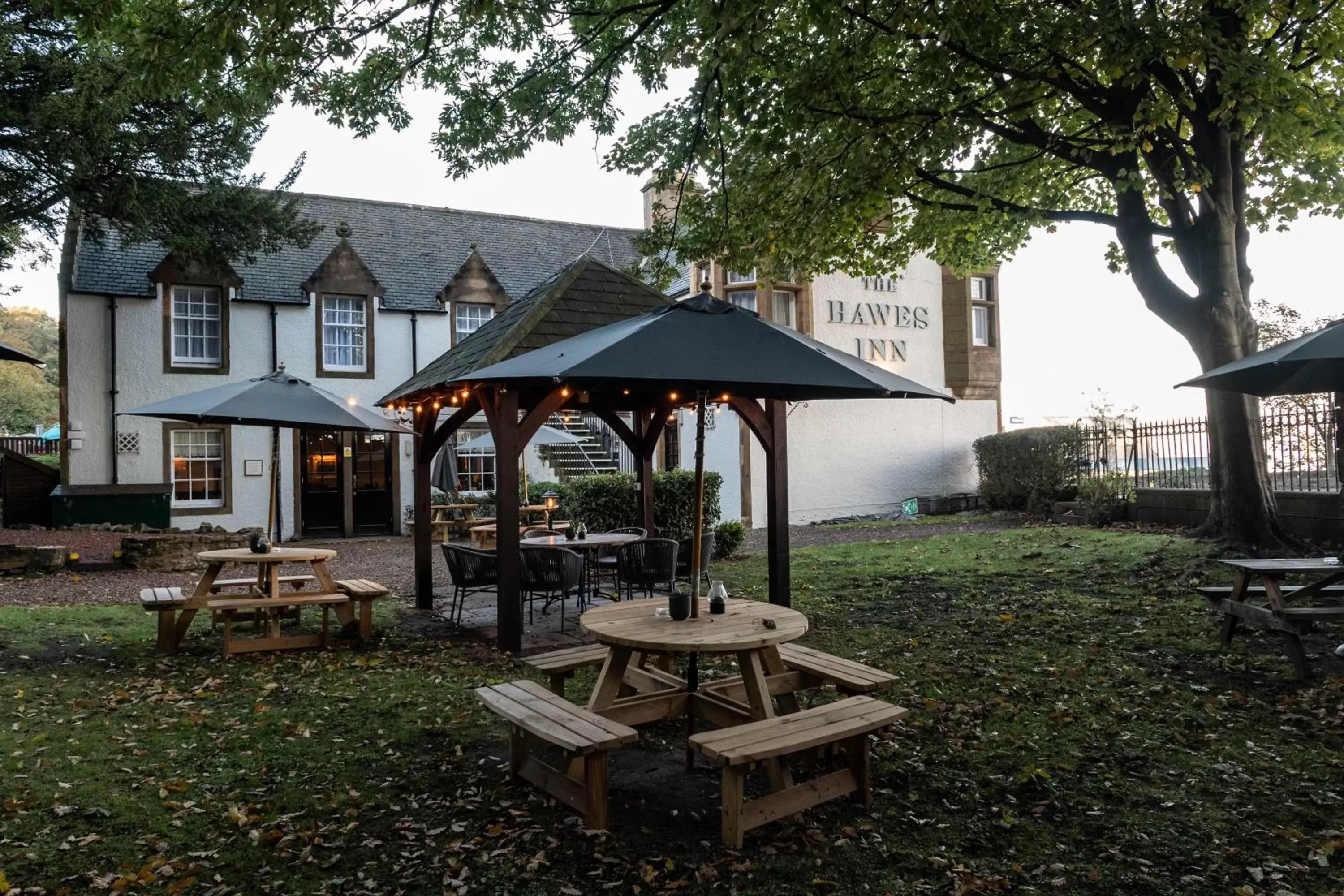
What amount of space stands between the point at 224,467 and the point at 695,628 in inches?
670

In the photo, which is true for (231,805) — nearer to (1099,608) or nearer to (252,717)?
(252,717)

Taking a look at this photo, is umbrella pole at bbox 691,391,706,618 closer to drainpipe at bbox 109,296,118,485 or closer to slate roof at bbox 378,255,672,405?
slate roof at bbox 378,255,672,405

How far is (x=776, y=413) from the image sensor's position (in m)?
7.99

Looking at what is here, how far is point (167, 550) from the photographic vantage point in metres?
13.2

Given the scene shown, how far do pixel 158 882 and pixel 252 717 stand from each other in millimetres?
2293

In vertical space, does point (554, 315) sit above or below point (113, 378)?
below

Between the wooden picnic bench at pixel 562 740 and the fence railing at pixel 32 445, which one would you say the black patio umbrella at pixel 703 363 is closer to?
the wooden picnic bench at pixel 562 740

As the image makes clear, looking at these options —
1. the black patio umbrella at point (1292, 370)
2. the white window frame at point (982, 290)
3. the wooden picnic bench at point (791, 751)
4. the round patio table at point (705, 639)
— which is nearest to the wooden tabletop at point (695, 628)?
the round patio table at point (705, 639)

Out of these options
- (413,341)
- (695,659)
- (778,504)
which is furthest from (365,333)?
(695,659)

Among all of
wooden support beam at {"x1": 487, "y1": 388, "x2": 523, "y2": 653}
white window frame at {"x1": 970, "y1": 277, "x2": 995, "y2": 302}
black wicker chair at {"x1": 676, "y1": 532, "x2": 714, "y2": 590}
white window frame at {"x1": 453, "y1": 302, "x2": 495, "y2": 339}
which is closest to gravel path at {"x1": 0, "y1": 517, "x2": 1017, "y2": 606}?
black wicker chair at {"x1": 676, "y1": 532, "x2": 714, "y2": 590}

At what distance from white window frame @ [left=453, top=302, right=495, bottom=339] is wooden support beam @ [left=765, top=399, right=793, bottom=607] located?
1411 cm

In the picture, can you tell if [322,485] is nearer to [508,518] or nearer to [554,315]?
[554,315]

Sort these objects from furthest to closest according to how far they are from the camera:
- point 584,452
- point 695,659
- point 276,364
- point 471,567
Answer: point 584,452
point 276,364
point 471,567
point 695,659

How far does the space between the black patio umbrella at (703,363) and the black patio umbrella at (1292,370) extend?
2.57m
